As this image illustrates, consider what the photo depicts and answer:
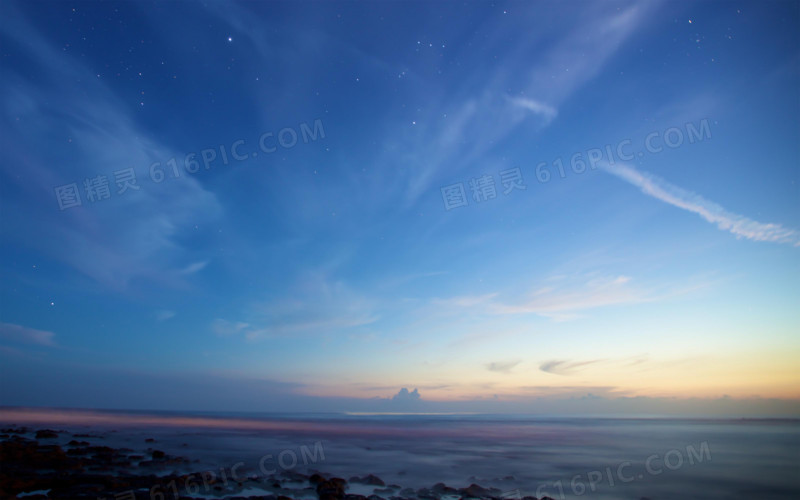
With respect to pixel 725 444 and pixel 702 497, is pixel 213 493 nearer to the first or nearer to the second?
pixel 702 497

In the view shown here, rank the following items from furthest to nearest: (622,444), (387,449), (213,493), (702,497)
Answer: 1. (622,444)
2. (387,449)
3. (702,497)
4. (213,493)

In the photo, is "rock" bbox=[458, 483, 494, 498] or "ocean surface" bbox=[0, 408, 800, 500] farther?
"ocean surface" bbox=[0, 408, 800, 500]

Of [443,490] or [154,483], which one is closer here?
[154,483]

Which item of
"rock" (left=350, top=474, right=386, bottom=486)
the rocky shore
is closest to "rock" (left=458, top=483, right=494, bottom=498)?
the rocky shore

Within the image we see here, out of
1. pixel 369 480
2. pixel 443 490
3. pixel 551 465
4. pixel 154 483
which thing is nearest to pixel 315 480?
pixel 369 480

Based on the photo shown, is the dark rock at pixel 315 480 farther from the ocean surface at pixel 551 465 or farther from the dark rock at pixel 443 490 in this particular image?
the dark rock at pixel 443 490

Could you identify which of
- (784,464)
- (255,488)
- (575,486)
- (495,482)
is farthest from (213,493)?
(784,464)

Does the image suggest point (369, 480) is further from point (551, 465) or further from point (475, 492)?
point (551, 465)

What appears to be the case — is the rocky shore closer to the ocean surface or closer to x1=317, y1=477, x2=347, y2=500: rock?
x1=317, y1=477, x2=347, y2=500: rock

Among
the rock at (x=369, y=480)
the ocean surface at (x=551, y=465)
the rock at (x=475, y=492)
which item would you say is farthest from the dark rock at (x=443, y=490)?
the rock at (x=369, y=480)
